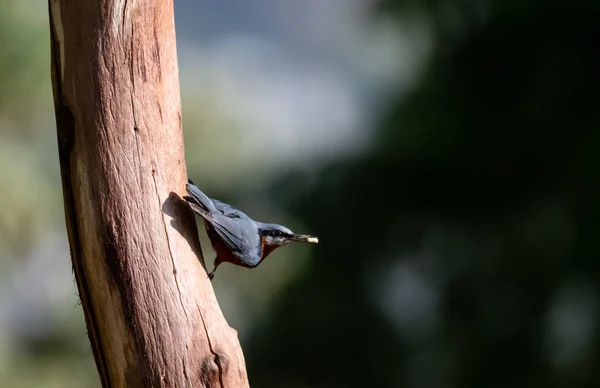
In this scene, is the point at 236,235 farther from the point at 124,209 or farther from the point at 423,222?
the point at 423,222

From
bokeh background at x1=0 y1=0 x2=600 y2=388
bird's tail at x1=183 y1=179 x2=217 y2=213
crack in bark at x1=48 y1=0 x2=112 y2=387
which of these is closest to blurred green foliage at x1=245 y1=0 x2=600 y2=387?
bokeh background at x1=0 y1=0 x2=600 y2=388

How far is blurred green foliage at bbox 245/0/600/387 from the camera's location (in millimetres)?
4133

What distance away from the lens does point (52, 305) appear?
4465mm

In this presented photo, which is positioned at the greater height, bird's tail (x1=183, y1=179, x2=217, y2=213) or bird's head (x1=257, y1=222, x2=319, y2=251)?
bird's tail (x1=183, y1=179, x2=217, y2=213)

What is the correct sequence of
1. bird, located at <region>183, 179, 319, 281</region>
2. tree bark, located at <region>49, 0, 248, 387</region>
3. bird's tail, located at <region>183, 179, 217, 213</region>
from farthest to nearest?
1. bird, located at <region>183, 179, 319, 281</region>
2. bird's tail, located at <region>183, 179, 217, 213</region>
3. tree bark, located at <region>49, 0, 248, 387</region>

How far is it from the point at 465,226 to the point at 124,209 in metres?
3.38

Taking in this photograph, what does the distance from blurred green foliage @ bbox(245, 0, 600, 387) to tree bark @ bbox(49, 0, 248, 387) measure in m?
2.99

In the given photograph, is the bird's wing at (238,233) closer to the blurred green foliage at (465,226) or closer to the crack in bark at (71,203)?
the crack in bark at (71,203)

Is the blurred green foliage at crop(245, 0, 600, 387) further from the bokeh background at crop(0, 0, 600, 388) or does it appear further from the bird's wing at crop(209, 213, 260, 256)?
the bird's wing at crop(209, 213, 260, 256)

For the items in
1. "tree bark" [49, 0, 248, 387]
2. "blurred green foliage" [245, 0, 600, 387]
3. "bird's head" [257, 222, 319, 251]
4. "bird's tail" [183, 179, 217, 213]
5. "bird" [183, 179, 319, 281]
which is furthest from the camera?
"blurred green foliage" [245, 0, 600, 387]

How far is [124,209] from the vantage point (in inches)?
56.6

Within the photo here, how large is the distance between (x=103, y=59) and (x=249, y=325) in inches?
138

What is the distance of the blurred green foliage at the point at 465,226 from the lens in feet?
13.6

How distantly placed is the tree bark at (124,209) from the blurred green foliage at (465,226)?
299 centimetres
